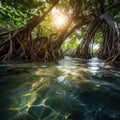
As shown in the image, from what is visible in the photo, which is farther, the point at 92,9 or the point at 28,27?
the point at 92,9

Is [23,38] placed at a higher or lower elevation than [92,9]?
lower

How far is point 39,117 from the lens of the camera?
1.13m

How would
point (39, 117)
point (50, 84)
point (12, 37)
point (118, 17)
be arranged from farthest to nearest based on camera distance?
point (118, 17) < point (12, 37) < point (50, 84) < point (39, 117)

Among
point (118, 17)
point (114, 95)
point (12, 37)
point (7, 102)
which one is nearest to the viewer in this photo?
point (7, 102)

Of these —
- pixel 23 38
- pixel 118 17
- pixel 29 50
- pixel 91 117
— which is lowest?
pixel 91 117

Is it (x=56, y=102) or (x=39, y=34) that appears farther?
(x=39, y=34)

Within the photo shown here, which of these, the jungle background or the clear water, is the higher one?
the jungle background

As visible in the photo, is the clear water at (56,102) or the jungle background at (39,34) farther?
the jungle background at (39,34)

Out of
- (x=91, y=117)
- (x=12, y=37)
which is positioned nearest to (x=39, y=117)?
(x=91, y=117)

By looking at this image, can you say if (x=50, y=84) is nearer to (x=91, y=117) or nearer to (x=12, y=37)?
(x=91, y=117)

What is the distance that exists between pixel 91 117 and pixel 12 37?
13.5 ft

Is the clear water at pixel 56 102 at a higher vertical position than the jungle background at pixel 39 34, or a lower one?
lower

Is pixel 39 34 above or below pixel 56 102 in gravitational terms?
above

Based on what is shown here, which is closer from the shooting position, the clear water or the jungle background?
the clear water
